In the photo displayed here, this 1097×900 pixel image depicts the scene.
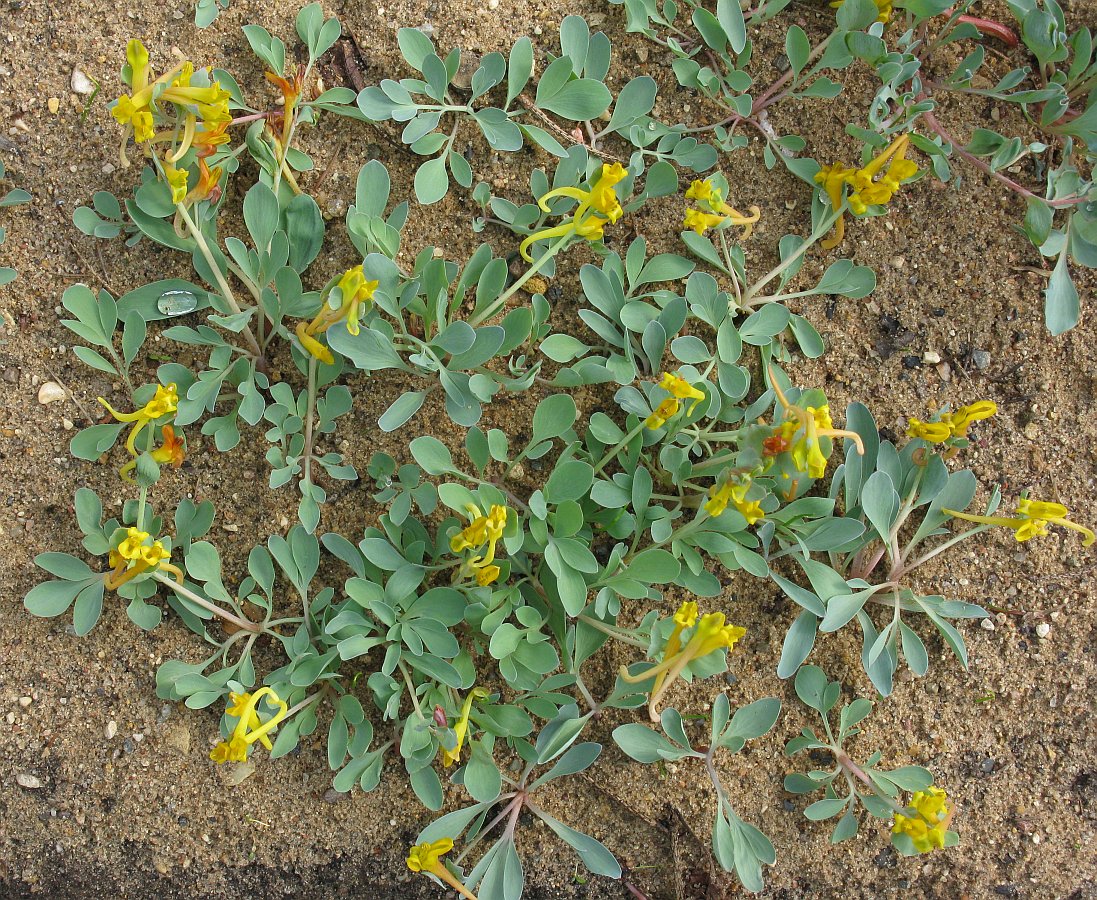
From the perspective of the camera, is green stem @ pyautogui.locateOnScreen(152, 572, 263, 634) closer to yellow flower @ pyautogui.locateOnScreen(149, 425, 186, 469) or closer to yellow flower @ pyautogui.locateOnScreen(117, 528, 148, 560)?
yellow flower @ pyautogui.locateOnScreen(117, 528, 148, 560)

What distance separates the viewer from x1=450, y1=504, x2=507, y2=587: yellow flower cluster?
1.62 metres

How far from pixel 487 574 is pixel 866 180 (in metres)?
1.16

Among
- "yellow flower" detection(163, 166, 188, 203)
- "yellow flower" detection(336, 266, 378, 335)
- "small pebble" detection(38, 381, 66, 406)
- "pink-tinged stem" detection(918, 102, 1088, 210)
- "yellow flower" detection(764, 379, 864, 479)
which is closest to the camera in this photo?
"yellow flower" detection(764, 379, 864, 479)

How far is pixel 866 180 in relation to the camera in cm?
194

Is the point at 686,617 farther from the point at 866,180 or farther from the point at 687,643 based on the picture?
the point at 866,180

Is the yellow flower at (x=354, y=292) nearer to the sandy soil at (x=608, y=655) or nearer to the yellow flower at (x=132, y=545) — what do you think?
the sandy soil at (x=608, y=655)

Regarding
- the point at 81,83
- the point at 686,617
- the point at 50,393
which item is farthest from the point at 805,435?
the point at 81,83

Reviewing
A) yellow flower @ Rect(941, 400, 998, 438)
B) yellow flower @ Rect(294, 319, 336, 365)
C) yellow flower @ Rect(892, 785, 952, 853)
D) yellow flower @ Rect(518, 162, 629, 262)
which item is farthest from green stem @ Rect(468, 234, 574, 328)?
yellow flower @ Rect(892, 785, 952, 853)

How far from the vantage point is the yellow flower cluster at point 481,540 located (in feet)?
5.32

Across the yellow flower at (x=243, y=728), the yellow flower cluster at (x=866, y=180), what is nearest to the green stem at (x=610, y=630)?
the yellow flower at (x=243, y=728)

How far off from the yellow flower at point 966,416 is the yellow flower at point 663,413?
607 mm

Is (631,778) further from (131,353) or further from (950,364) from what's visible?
(131,353)

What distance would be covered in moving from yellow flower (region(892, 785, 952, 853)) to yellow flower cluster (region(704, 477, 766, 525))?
679 millimetres

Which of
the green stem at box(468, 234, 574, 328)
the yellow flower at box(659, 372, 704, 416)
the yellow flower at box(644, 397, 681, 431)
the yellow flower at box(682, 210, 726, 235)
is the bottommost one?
the yellow flower at box(644, 397, 681, 431)
